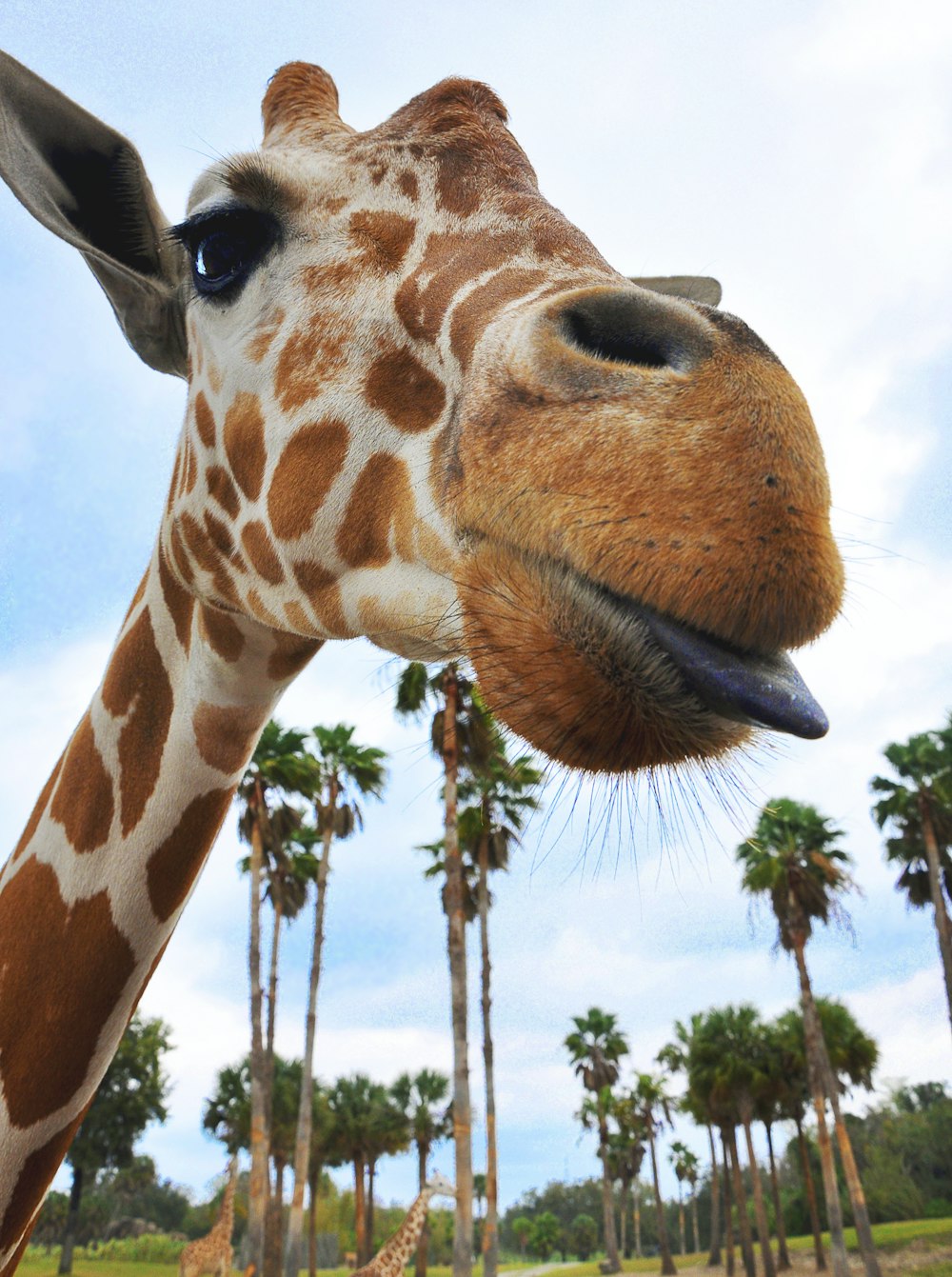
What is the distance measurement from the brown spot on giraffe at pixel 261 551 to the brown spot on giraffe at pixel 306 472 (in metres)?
0.08

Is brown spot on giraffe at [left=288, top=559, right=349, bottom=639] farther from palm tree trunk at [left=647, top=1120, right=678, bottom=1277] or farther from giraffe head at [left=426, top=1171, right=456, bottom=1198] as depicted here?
palm tree trunk at [left=647, top=1120, right=678, bottom=1277]

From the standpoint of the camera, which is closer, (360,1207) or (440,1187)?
(440,1187)

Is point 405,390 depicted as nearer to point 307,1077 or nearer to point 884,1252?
point 307,1077

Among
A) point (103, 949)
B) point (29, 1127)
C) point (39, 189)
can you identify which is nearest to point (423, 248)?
point (39, 189)

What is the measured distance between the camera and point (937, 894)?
3528cm

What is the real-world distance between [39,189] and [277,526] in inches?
47.5

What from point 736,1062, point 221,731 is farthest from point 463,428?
point 736,1062

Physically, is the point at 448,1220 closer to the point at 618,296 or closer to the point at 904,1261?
the point at 904,1261

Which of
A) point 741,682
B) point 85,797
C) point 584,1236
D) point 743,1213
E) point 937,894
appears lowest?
point 584,1236

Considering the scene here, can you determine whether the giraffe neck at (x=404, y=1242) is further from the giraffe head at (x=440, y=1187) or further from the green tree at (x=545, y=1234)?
the green tree at (x=545, y=1234)

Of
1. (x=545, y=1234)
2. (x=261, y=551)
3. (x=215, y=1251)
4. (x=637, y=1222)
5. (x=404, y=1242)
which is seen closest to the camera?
(x=261, y=551)

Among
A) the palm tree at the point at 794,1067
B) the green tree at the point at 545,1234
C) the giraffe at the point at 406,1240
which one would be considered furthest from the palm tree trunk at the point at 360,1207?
the green tree at the point at 545,1234

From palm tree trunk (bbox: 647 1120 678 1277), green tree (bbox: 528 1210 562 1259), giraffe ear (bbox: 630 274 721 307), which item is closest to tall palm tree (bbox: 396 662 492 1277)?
giraffe ear (bbox: 630 274 721 307)

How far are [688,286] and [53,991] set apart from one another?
3219 mm
